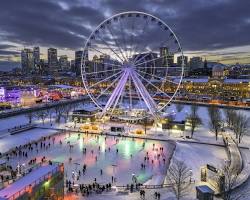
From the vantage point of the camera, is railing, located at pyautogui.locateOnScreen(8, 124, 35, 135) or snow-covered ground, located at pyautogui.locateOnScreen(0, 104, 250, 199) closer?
snow-covered ground, located at pyautogui.locateOnScreen(0, 104, 250, 199)

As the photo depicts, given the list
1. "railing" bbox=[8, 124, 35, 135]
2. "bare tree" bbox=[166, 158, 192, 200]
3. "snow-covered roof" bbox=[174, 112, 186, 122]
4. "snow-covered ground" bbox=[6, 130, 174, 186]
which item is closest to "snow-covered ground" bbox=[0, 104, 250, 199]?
"snow-covered ground" bbox=[6, 130, 174, 186]

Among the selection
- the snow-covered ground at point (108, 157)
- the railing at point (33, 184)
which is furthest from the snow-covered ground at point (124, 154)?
the railing at point (33, 184)

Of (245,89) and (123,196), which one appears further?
(245,89)

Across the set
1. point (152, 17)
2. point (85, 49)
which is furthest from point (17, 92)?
point (152, 17)

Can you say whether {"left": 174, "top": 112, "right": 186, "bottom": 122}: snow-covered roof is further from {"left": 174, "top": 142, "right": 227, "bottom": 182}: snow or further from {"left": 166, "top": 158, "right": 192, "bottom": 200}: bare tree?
{"left": 166, "top": 158, "right": 192, "bottom": 200}: bare tree

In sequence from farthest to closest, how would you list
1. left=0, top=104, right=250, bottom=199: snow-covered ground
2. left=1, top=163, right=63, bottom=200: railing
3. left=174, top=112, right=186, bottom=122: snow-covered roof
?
left=174, top=112, right=186, bottom=122: snow-covered roof < left=0, top=104, right=250, bottom=199: snow-covered ground < left=1, top=163, right=63, bottom=200: railing

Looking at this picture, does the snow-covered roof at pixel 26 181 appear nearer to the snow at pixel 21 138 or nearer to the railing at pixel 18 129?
the snow at pixel 21 138

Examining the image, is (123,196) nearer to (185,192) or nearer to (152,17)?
(185,192)
